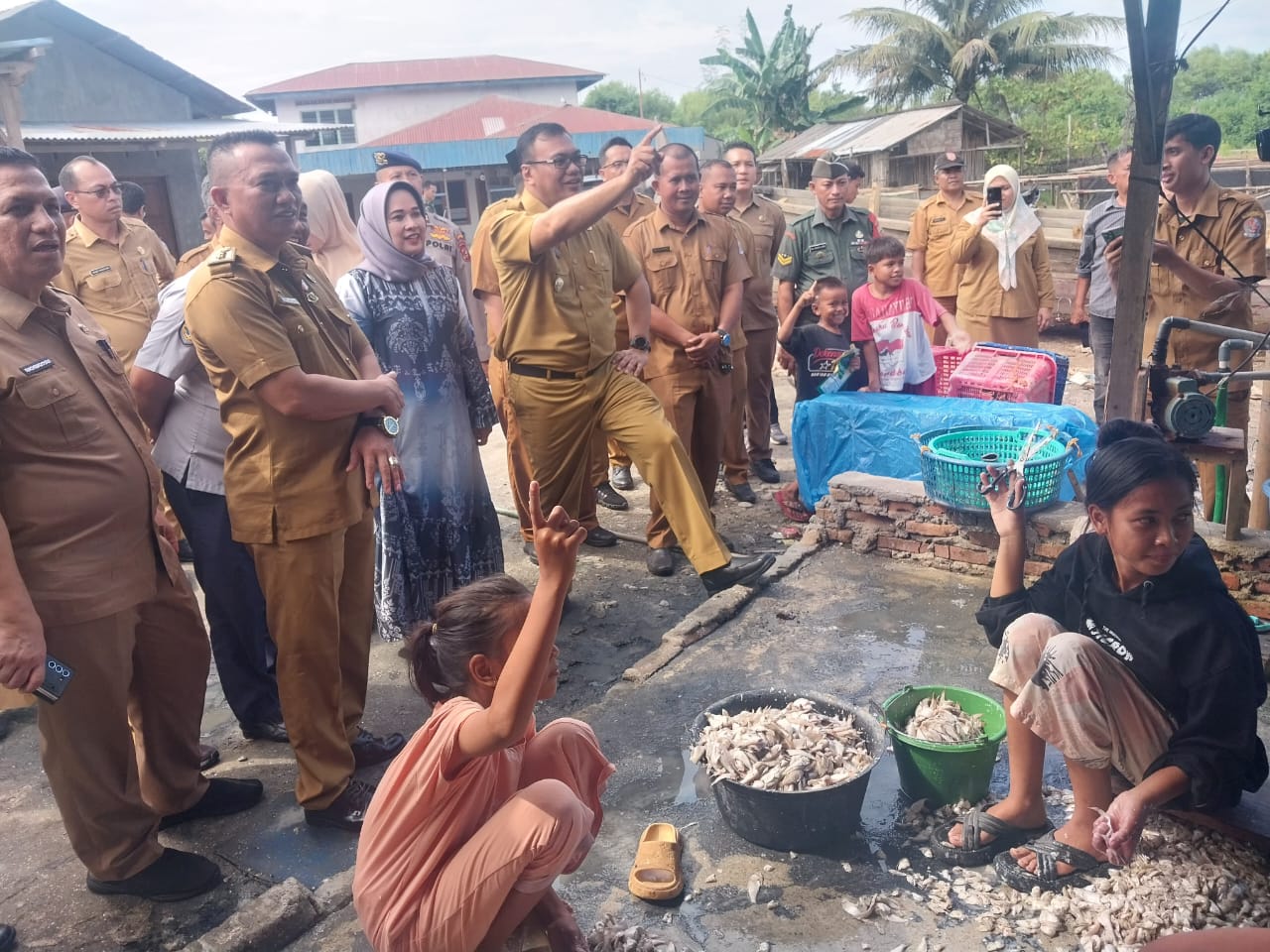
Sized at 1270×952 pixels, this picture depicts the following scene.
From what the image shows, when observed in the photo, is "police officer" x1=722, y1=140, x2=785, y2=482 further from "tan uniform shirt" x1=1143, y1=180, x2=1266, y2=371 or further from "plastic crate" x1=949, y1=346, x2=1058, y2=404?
"tan uniform shirt" x1=1143, y1=180, x2=1266, y2=371

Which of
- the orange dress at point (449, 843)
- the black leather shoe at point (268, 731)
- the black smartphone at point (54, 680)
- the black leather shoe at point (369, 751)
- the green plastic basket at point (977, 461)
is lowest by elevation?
the black leather shoe at point (268, 731)

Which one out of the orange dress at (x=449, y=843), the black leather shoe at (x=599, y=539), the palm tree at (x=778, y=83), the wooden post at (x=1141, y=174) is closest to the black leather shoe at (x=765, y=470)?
the black leather shoe at (x=599, y=539)

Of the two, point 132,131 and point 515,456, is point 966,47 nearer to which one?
point 132,131

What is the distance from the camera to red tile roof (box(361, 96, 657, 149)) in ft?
102

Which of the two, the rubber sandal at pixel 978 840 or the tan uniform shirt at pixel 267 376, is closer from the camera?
the rubber sandal at pixel 978 840

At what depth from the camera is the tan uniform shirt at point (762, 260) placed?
271 inches

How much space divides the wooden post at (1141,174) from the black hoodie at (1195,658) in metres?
1.21

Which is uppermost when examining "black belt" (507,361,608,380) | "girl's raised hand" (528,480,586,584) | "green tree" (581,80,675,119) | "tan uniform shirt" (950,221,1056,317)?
"green tree" (581,80,675,119)

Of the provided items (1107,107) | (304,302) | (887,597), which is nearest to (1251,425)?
(887,597)

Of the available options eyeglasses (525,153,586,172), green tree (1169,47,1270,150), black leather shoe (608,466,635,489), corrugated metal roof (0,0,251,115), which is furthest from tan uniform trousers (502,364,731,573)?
green tree (1169,47,1270,150)

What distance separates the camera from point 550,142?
4.72m

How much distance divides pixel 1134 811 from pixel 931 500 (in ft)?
8.75

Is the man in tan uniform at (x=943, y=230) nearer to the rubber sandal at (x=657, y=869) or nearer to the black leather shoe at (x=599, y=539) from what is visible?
the black leather shoe at (x=599, y=539)

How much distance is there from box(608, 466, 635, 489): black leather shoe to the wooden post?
13.0 feet
